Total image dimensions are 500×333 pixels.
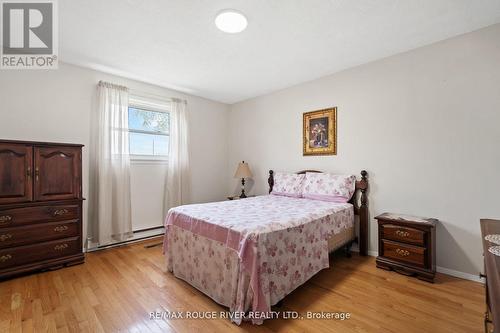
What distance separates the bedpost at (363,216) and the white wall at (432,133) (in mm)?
73

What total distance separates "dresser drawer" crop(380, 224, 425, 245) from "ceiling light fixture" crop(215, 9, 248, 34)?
8.56 feet

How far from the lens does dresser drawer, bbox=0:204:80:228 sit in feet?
7.38

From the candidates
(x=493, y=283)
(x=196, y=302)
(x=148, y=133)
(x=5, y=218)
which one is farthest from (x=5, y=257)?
(x=493, y=283)

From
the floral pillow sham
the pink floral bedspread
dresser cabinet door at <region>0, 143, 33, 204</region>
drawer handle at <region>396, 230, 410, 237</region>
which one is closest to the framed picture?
the floral pillow sham

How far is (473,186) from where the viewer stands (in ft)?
7.26

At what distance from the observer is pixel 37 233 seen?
241 cm

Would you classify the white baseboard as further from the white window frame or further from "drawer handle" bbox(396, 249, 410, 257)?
the white window frame

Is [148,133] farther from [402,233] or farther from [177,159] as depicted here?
[402,233]

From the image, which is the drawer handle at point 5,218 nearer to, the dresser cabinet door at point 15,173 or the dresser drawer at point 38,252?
the dresser cabinet door at point 15,173

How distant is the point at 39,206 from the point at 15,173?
1.35 feet

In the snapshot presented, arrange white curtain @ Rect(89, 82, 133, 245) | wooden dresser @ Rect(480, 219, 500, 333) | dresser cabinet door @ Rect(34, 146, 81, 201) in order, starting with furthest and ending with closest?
white curtain @ Rect(89, 82, 133, 245) → dresser cabinet door @ Rect(34, 146, 81, 201) → wooden dresser @ Rect(480, 219, 500, 333)

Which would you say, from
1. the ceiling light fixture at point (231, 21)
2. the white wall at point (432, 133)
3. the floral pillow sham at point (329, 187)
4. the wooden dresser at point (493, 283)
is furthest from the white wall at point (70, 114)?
the wooden dresser at point (493, 283)

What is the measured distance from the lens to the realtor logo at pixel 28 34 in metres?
1.98

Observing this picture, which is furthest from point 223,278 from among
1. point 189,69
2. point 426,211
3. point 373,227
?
point 189,69
